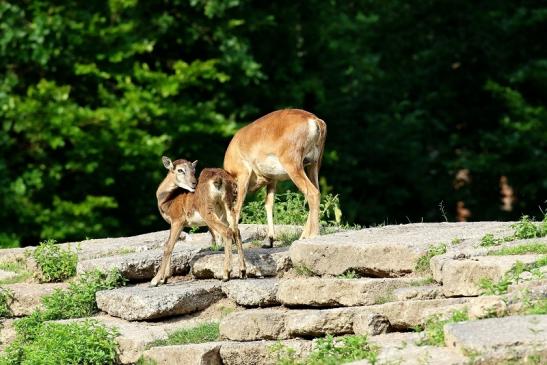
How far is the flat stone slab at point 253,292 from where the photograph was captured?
12.3 m

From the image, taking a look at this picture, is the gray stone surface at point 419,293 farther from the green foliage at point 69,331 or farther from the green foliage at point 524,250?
the green foliage at point 69,331

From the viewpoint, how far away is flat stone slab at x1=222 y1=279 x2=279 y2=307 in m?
12.3

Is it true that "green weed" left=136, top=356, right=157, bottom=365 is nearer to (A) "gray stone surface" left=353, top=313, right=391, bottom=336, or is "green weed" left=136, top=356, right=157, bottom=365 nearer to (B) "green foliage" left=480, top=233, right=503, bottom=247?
(A) "gray stone surface" left=353, top=313, right=391, bottom=336

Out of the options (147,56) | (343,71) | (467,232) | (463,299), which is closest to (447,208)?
(343,71)

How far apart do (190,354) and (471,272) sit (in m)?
2.36

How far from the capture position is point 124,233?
23.7 m

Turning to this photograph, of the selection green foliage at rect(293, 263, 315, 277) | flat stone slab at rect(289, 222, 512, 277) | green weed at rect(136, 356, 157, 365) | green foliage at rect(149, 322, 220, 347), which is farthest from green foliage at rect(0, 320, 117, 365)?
flat stone slab at rect(289, 222, 512, 277)

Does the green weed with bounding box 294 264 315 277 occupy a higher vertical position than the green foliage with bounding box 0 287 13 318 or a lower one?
lower

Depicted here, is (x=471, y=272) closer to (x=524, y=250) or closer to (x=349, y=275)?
(x=524, y=250)

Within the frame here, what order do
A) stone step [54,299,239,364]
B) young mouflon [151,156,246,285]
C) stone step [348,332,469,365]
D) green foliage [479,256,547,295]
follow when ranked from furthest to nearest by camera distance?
young mouflon [151,156,246,285]
stone step [54,299,239,364]
green foliage [479,256,547,295]
stone step [348,332,469,365]

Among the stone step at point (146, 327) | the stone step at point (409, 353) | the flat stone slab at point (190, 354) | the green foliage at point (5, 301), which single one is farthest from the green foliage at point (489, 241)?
the green foliage at point (5, 301)

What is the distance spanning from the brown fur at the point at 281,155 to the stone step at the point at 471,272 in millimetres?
2463

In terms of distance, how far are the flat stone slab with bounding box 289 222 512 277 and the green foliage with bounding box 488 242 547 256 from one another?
71 cm

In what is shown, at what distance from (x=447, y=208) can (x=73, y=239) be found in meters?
8.81
